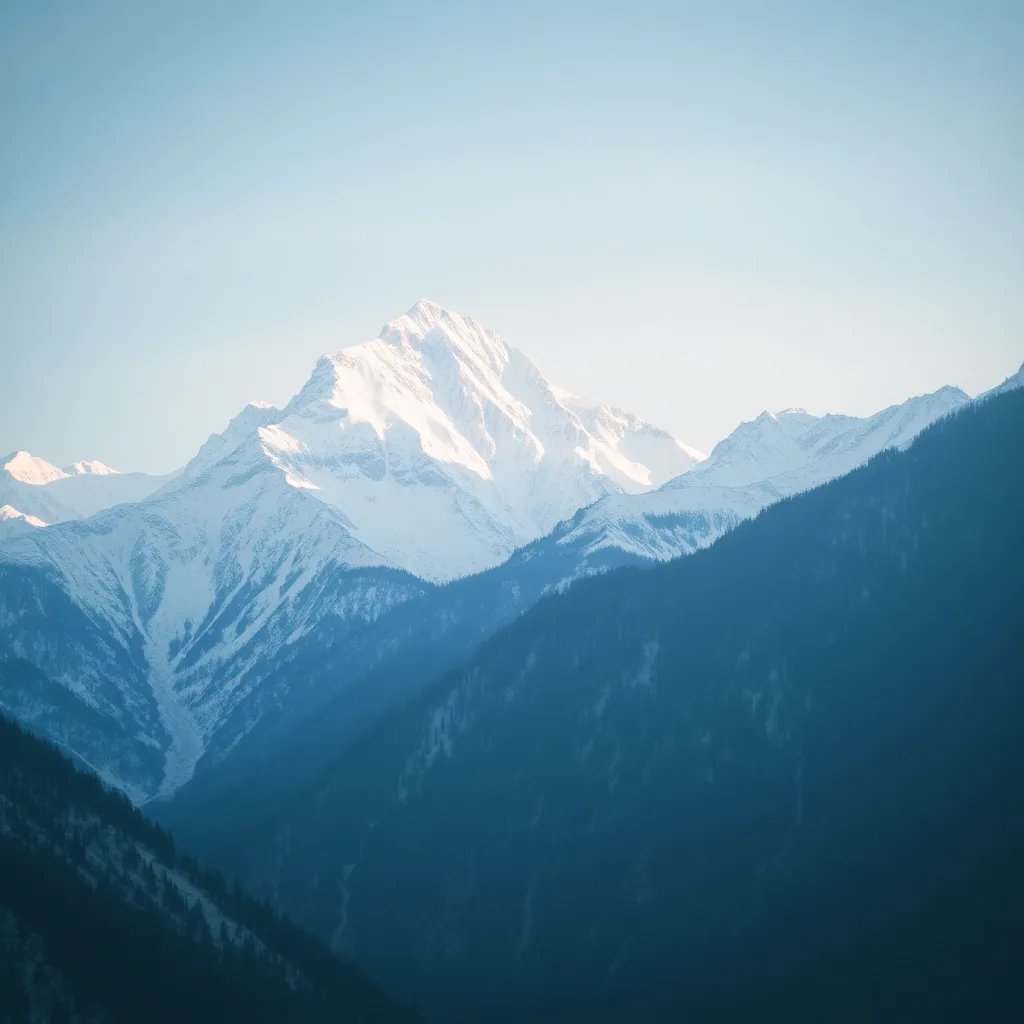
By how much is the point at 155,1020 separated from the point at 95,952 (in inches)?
499

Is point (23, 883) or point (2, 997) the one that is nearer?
point (2, 997)

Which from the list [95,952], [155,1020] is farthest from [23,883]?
[155,1020]

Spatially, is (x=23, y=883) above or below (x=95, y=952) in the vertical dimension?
above

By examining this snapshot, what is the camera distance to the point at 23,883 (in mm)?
197875

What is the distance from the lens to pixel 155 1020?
19262cm

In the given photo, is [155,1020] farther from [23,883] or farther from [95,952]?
[23,883]

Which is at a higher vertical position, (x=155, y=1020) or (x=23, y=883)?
(x=23, y=883)

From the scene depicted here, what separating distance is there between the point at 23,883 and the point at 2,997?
19.5 metres

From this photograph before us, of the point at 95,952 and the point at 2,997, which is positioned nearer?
the point at 2,997

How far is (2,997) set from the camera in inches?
7146

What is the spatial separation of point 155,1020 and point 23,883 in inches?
1044
